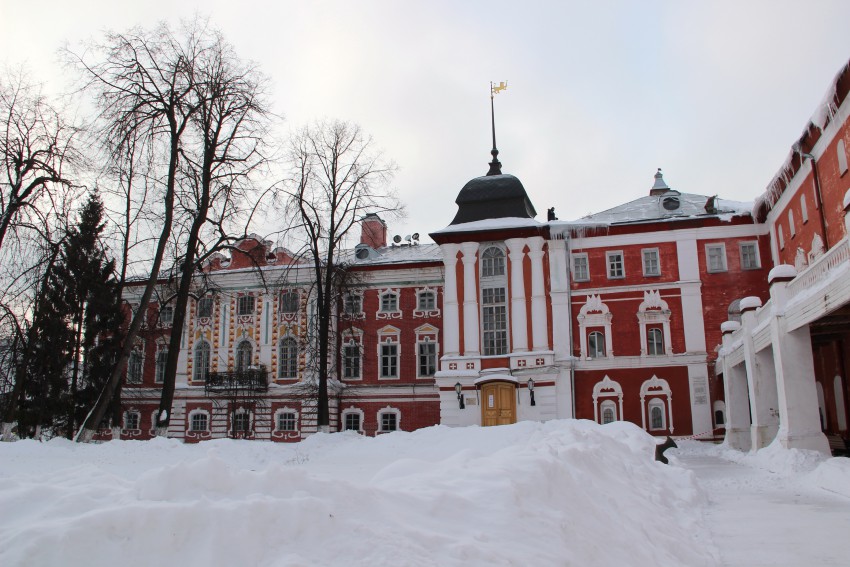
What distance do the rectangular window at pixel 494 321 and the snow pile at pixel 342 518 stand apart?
2498cm

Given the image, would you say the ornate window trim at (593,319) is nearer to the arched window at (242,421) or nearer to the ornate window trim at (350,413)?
the ornate window trim at (350,413)

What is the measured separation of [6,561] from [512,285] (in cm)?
3098

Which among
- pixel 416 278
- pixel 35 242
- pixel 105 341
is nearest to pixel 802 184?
pixel 416 278

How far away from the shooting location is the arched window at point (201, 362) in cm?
4009

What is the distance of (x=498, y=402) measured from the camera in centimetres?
3256

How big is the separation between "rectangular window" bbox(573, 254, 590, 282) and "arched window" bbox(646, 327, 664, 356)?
380 cm

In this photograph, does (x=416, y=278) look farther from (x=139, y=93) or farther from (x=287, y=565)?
(x=287, y=565)

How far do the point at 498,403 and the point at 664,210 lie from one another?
487 inches

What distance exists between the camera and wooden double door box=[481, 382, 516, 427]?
1276 inches

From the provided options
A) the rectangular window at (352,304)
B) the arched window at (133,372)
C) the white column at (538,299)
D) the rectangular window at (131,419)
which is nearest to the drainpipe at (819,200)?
the white column at (538,299)

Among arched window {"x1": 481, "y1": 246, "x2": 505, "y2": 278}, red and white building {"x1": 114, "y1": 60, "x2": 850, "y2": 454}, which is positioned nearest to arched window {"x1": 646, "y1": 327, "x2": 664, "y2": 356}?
red and white building {"x1": 114, "y1": 60, "x2": 850, "y2": 454}

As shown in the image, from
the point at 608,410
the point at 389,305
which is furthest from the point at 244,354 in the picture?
the point at 608,410

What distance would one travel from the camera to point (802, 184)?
25719 millimetres

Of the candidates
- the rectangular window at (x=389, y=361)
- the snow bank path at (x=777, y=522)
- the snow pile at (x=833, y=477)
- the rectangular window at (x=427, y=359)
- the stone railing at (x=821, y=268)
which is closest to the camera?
the snow bank path at (x=777, y=522)
